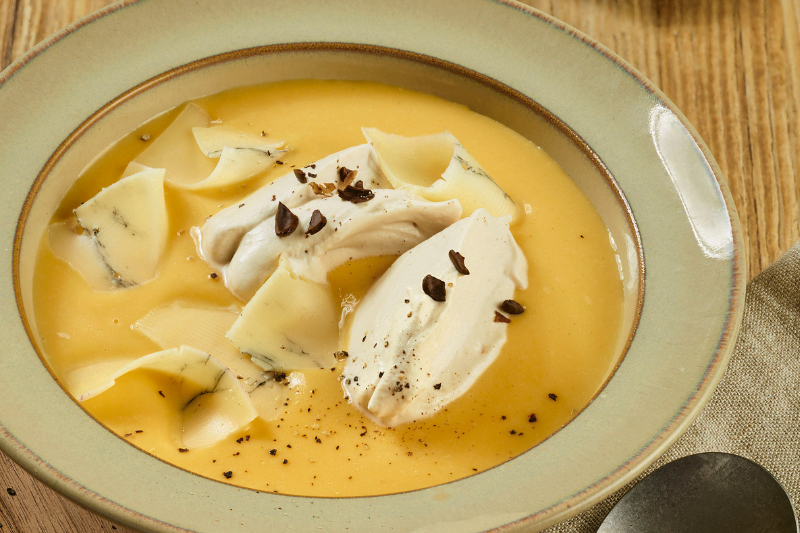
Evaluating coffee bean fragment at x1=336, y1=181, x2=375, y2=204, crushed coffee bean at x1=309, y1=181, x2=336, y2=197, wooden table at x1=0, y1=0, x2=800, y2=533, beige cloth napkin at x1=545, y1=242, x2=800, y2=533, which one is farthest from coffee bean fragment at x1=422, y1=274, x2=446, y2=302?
wooden table at x1=0, y1=0, x2=800, y2=533

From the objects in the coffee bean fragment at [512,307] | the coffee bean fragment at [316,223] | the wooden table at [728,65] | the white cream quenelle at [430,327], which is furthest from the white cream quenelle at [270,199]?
the wooden table at [728,65]

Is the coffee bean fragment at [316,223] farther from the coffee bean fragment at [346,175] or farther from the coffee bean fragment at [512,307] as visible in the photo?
the coffee bean fragment at [512,307]

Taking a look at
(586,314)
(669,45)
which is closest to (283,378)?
(586,314)

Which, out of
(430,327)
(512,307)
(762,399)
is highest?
(430,327)

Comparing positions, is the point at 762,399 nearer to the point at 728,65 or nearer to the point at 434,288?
the point at 434,288

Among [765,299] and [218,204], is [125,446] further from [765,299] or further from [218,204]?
[765,299]

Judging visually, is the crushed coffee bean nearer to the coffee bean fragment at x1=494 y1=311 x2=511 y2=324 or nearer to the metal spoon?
the coffee bean fragment at x1=494 y1=311 x2=511 y2=324

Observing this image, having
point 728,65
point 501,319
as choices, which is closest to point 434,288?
point 501,319
